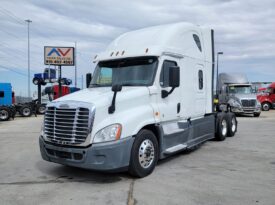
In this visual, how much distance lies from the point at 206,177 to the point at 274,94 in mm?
29902

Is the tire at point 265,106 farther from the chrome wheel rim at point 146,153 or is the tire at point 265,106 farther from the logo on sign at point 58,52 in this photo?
the chrome wheel rim at point 146,153

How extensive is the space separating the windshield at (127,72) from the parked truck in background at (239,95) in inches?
653

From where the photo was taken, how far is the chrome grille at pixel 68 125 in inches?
228

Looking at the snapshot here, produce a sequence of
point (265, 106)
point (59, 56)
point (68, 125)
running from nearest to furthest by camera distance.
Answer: point (68, 125), point (265, 106), point (59, 56)

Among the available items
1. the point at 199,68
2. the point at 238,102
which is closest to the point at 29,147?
the point at 199,68

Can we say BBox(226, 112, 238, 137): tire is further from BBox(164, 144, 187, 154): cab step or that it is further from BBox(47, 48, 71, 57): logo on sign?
BBox(47, 48, 71, 57): logo on sign

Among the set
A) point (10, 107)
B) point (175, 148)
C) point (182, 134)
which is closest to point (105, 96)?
point (175, 148)

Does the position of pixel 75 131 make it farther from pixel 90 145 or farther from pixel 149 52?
pixel 149 52

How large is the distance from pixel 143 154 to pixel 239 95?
1918cm

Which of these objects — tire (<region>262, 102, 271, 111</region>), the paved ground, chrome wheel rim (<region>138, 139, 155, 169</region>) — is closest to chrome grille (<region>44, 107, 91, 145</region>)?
the paved ground

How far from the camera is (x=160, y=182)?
604cm

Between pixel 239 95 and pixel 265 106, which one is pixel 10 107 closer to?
pixel 239 95

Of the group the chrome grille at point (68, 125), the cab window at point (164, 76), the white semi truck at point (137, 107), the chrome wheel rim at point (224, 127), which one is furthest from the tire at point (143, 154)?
the chrome wheel rim at point (224, 127)

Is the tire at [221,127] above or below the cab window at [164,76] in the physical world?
below
